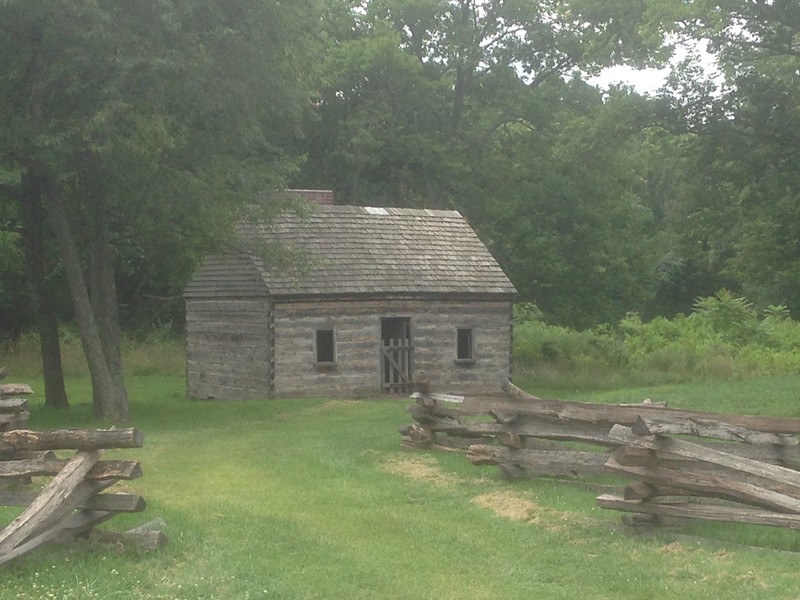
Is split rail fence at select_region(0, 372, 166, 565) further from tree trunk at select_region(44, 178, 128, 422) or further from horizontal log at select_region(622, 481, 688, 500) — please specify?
tree trunk at select_region(44, 178, 128, 422)

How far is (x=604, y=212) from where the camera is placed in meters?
42.6

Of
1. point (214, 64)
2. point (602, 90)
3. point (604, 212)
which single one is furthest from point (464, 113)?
point (214, 64)

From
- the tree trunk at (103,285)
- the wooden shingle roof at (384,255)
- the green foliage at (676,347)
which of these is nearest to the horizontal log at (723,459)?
the tree trunk at (103,285)

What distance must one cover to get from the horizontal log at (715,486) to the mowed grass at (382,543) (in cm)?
44

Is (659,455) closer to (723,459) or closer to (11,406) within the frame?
(723,459)

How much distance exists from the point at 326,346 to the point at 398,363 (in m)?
2.00

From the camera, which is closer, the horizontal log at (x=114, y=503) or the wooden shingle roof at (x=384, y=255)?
the horizontal log at (x=114, y=503)

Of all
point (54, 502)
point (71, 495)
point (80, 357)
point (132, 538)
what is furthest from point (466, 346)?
point (54, 502)

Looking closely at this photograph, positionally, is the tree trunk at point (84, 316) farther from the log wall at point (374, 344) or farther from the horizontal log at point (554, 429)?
the horizontal log at point (554, 429)

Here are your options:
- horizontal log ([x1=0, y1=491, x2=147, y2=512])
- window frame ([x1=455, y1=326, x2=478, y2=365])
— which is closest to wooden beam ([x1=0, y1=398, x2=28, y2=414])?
horizontal log ([x1=0, y1=491, x2=147, y2=512])

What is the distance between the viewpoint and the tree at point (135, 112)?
19.8 m

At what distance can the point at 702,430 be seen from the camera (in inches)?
443

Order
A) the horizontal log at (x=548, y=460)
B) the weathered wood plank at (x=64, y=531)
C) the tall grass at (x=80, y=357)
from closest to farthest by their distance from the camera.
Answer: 1. the weathered wood plank at (x=64, y=531)
2. the horizontal log at (x=548, y=460)
3. the tall grass at (x=80, y=357)

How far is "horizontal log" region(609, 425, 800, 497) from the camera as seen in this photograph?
9938 millimetres
